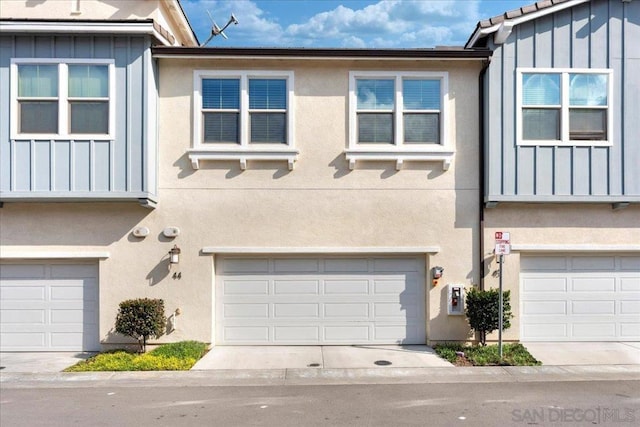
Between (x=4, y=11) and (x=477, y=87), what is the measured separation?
397 inches

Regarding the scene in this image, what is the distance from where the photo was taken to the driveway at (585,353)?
8109 millimetres

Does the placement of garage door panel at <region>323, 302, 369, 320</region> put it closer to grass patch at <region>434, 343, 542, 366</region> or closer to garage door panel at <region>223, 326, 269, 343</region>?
garage door panel at <region>223, 326, 269, 343</region>

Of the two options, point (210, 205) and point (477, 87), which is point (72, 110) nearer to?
point (210, 205)

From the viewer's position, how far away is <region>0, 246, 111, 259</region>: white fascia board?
29.2 feet

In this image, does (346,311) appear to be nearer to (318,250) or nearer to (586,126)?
(318,250)

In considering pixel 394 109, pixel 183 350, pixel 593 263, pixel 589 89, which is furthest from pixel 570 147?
pixel 183 350

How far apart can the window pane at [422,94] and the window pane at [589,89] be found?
9.24 ft

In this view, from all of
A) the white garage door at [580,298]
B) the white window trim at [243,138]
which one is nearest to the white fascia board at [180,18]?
the white window trim at [243,138]

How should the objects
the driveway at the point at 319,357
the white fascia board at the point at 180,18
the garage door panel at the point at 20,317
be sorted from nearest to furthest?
the driveway at the point at 319,357 < the garage door panel at the point at 20,317 < the white fascia board at the point at 180,18

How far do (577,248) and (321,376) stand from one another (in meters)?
6.04

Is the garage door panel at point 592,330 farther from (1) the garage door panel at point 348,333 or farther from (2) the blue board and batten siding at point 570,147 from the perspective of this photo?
(1) the garage door panel at point 348,333

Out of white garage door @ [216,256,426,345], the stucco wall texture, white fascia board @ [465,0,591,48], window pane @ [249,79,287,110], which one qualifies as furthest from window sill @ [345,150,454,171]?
white fascia board @ [465,0,591,48]

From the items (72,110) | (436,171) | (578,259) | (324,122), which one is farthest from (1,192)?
(578,259)

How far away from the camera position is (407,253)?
9.25 metres
